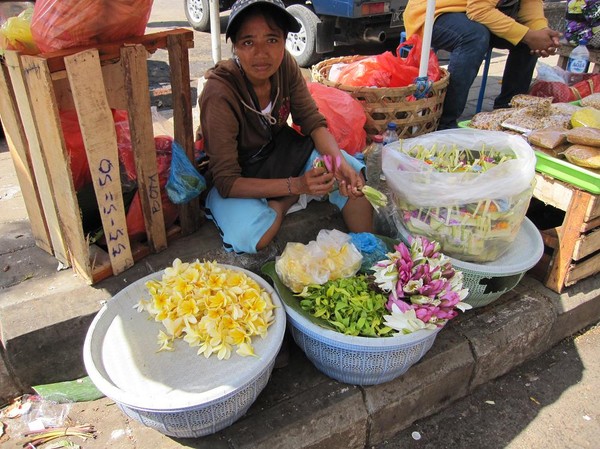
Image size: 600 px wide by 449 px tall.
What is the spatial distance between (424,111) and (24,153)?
2426 mm

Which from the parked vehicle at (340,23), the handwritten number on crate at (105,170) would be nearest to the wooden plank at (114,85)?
the handwritten number on crate at (105,170)

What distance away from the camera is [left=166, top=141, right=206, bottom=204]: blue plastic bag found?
2318 millimetres

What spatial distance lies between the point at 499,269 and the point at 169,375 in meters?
1.49

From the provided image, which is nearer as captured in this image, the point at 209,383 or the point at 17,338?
the point at 209,383

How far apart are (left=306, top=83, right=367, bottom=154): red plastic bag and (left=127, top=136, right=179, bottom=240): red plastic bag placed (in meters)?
1.01

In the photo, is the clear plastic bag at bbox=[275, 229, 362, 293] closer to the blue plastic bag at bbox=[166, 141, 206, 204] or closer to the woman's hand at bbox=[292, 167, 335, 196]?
the woman's hand at bbox=[292, 167, 335, 196]

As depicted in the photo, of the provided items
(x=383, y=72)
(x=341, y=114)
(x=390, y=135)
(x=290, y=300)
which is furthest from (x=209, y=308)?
(x=383, y=72)

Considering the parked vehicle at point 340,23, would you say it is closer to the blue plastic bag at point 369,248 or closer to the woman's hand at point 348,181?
the woman's hand at point 348,181

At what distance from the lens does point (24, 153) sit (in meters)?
2.13

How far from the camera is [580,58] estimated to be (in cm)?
448

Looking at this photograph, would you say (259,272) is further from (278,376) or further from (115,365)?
(115,365)

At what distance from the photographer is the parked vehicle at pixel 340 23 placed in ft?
19.7

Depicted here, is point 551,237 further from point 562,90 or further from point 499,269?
point 562,90

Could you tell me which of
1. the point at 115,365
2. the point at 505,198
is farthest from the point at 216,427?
the point at 505,198
